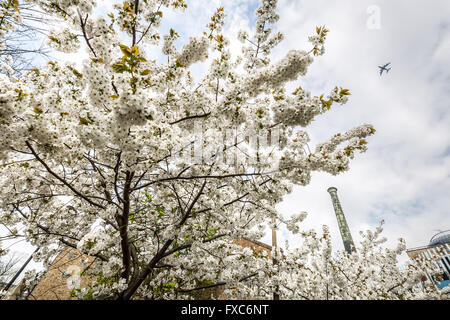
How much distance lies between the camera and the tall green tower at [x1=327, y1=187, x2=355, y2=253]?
2459 cm

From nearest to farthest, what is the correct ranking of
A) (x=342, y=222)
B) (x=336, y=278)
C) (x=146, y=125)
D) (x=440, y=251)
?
(x=146, y=125) < (x=336, y=278) < (x=440, y=251) < (x=342, y=222)

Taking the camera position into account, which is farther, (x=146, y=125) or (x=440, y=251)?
(x=440, y=251)

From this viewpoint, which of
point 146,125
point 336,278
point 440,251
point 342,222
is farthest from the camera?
point 342,222

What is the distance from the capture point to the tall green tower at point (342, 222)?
2459 centimetres

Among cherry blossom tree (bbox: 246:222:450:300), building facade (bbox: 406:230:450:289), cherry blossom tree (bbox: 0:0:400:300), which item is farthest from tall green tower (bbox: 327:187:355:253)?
cherry blossom tree (bbox: 0:0:400:300)

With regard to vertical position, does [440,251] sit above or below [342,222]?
below

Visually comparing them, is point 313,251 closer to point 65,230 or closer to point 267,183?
point 267,183

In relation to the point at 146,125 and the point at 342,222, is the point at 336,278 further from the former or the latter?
the point at 342,222

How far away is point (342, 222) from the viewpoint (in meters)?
26.2

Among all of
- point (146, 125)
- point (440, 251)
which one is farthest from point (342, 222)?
point (146, 125)

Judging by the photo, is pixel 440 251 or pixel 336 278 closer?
pixel 336 278

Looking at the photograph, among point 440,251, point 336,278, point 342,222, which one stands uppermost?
point 342,222

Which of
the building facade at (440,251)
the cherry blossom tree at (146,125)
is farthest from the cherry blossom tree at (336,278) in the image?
the building facade at (440,251)

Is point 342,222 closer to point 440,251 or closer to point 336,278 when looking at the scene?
point 440,251
